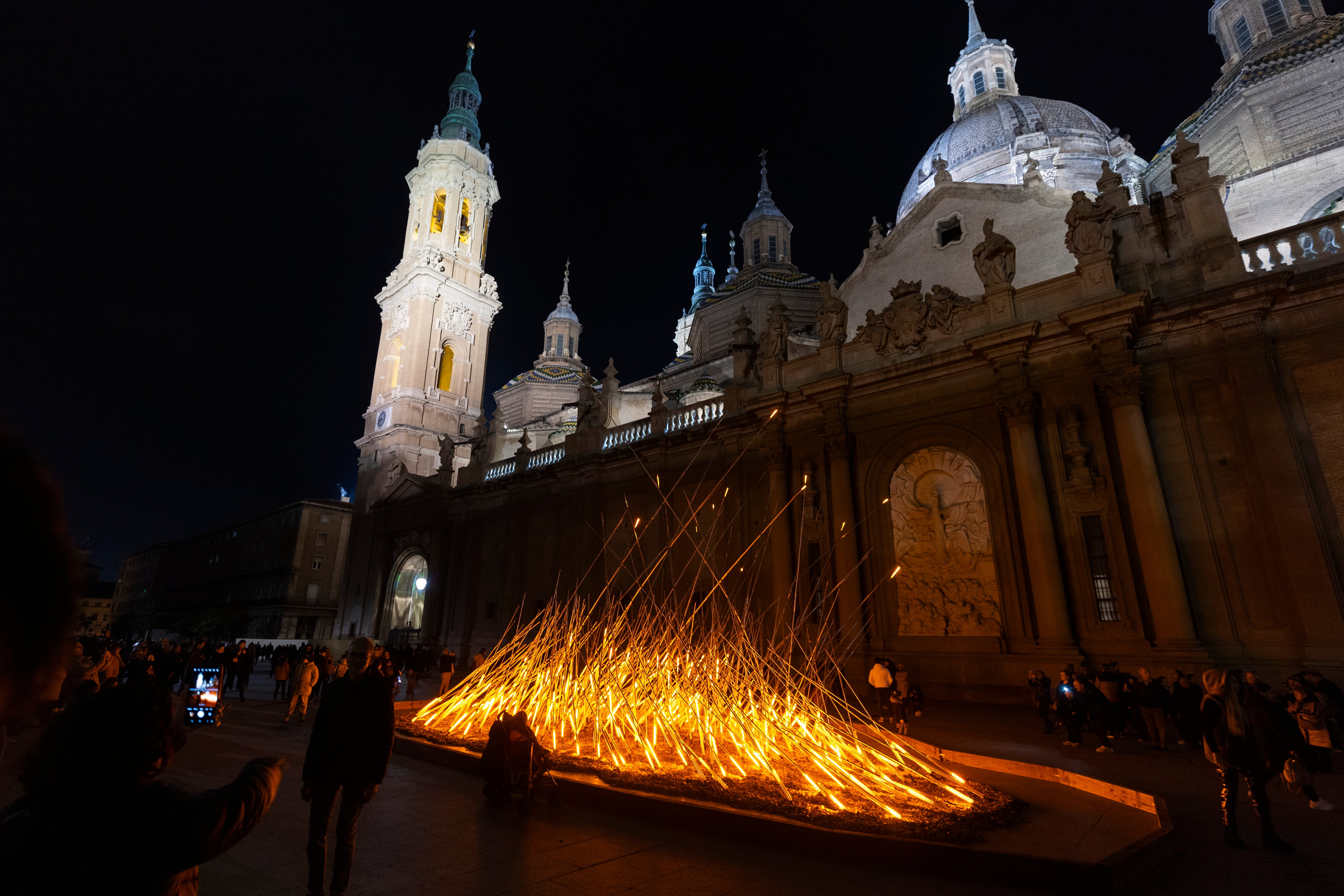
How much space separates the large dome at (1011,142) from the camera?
103 feet

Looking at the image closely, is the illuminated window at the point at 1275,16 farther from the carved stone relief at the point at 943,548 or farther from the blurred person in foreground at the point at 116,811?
the blurred person in foreground at the point at 116,811

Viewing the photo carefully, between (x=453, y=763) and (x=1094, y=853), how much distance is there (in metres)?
7.18

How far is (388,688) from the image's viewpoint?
181 inches

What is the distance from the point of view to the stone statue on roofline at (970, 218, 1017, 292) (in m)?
16.4

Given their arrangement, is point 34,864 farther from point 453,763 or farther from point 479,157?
point 479,157

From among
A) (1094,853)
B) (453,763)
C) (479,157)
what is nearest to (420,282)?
(479,157)

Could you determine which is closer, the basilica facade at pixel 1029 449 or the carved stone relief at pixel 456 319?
the basilica facade at pixel 1029 449

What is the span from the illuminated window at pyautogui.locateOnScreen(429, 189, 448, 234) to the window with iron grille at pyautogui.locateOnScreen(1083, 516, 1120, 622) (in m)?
42.7

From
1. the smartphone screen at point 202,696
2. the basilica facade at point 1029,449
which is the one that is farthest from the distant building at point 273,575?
the smartphone screen at point 202,696

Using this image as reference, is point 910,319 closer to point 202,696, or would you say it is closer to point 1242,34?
point 202,696

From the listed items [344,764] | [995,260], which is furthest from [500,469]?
[344,764]

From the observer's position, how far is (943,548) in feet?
51.1

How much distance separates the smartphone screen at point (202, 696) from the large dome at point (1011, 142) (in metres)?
31.8

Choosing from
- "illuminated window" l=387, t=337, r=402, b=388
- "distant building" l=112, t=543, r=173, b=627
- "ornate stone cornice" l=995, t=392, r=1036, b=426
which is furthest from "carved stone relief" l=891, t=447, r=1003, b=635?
"distant building" l=112, t=543, r=173, b=627
